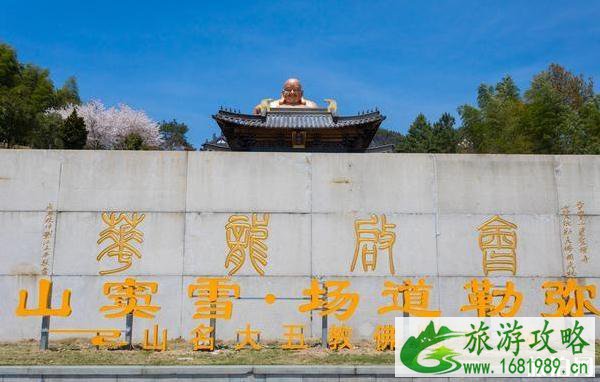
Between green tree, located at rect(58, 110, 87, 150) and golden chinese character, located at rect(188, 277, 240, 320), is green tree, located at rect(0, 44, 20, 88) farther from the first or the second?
golden chinese character, located at rect(188, 277, 240, 320)

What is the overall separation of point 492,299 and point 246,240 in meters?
3.63

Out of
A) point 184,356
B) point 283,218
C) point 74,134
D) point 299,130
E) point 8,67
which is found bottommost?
point 184,356

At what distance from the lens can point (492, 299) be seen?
7438 mm

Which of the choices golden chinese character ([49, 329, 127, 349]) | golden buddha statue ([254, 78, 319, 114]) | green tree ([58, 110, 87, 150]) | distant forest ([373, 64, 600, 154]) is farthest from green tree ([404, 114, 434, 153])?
golden chinese character ([49, 329, 127, 349])

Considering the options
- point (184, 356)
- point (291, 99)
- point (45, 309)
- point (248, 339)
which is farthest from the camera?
point (291, 99)

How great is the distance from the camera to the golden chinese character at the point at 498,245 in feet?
24.8

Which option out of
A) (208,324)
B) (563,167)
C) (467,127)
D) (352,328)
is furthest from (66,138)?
(467,127)

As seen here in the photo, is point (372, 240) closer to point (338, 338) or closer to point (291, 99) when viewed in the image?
point (338, 338)

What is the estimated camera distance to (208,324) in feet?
24.0

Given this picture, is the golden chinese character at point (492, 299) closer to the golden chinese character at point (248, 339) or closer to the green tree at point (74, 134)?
the golden chinese character at point (248, 339)

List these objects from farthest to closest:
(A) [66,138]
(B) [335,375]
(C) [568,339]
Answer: (A) [66,138], (C) [568,339], (B) [335,375]

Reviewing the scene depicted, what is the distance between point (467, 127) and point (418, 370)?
2445cm

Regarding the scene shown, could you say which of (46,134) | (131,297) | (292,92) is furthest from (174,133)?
(131,297)

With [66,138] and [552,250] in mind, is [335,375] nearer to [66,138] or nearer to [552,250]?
[552,250]
